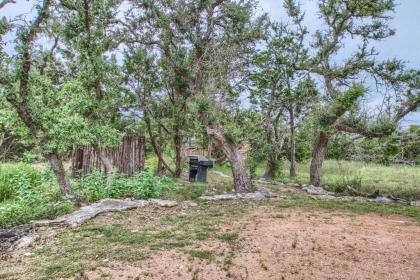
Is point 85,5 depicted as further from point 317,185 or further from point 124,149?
point 317,185

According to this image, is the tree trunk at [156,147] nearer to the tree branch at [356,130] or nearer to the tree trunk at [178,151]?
the tree trunk at [178,151]

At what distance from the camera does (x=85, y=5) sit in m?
6.49

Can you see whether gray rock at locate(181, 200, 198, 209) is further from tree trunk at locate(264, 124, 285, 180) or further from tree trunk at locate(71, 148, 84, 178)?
tree trunk at locate(264, 124, 285, 180)

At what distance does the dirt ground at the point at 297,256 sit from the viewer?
3.18m

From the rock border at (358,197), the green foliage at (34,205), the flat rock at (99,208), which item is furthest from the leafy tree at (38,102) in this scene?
the rock border at (358,197)

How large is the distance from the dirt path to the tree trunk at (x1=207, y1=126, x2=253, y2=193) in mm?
2920

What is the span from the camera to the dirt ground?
10.4ft

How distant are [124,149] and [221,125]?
9.35ft

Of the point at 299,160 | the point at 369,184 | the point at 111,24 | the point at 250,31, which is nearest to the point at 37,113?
the point at 111,24

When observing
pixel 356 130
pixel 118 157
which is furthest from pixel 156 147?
pixel 356 130

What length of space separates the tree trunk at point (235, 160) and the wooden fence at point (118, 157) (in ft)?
8.01

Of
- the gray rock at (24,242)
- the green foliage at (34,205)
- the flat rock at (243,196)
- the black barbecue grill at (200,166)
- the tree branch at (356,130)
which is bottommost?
the gray rock at (24,242)

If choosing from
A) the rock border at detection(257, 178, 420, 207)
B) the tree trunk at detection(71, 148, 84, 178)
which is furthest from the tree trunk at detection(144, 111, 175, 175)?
the rock border at detection(257, 178, 420, 207)

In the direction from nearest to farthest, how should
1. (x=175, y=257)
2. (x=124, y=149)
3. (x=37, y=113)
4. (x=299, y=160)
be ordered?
1. (x=175, y=257)
2. (x=37, y=113)
3. (x=124, y=149)
4. (x=299, y=160)
